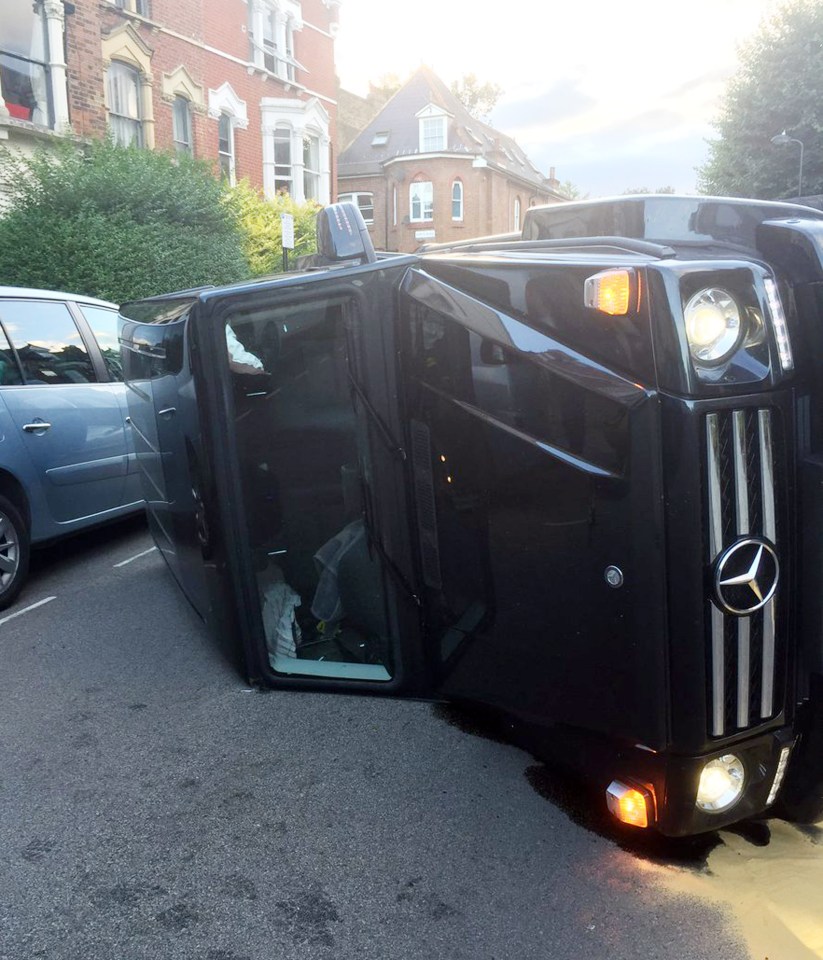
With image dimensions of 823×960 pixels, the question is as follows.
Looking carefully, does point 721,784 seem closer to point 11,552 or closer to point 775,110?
point 11,552

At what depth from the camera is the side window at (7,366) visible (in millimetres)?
5512

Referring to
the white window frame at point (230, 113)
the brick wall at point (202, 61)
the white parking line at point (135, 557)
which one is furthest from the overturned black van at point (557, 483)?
the white window frame at point (230, 113)

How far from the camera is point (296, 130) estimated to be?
85.9 feet

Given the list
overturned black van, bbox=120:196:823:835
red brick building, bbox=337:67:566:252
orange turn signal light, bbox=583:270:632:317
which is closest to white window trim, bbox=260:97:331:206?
red brick building, bbox=337:67:566:252

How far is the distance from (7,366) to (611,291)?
4494mm

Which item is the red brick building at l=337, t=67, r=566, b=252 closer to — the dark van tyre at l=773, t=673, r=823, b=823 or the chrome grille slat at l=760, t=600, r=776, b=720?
the dark van tyre at l=773, t=673, r=823, b=823

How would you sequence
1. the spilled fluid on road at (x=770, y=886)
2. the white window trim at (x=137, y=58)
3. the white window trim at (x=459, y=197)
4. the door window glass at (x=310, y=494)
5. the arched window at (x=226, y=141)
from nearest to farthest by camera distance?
the spilled fluid on road at (x=770, y=886) → the door window glass at (x=310, y=494) → the white window trim at (x=137, y=58) → the arched window at (x=226, y=141) → the white window trim at (x=459, y=197)

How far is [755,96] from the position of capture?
89.4 feet

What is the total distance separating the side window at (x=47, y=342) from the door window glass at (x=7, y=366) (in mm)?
53

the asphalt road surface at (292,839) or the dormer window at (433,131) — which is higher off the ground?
the dormer window at (433,131)

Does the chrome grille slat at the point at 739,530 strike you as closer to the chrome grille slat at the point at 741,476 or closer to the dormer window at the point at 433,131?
the chrome grille slat at the point at 741,476

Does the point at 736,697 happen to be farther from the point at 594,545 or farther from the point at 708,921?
the point at 708,921

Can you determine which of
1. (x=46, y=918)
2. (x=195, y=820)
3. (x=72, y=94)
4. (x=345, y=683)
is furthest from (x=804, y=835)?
(x=72, y=94)

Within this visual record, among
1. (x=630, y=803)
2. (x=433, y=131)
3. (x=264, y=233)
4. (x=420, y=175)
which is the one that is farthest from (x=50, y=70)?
(x=433, y=131)
